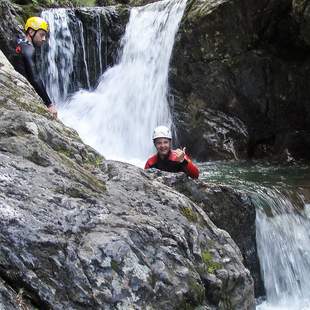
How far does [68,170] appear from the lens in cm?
383

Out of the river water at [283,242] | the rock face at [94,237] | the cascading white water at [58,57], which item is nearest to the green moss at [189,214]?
the rock face at [94,237]

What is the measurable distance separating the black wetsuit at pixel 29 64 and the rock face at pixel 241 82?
674cm

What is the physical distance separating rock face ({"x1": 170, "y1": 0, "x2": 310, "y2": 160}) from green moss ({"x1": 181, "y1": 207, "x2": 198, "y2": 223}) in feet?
27.8

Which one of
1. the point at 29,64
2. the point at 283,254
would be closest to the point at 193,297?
the point at 29,64

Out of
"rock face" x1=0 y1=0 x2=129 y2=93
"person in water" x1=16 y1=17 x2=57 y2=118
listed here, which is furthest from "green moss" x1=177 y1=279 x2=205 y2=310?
"rock face" x1=0 y1=0 x2=129 y2=93

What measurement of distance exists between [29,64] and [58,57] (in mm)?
8484

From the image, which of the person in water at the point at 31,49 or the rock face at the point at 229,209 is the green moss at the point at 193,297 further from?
the person in water at the point at 31,49

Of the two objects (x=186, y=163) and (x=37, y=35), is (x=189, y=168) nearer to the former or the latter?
(x=186, y=163)

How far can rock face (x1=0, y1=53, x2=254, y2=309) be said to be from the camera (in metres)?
2.90

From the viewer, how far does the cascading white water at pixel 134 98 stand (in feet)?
43.8

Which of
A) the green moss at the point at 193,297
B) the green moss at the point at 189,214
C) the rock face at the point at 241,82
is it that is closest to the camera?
the green moss at the point at 193,297

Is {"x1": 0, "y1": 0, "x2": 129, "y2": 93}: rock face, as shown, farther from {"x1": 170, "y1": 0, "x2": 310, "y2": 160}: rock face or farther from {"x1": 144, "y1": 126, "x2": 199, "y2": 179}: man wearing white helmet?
{"x1": 144, "y1": 126, "x2": 199, "y2": 179}: man wearing white helmet

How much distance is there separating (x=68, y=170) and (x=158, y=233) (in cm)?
85

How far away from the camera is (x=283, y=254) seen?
24.4 ft
